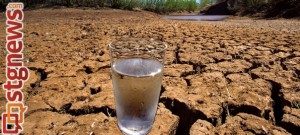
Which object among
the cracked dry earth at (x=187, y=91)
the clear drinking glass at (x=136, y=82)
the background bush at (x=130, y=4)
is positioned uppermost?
the background bush at (x=130, y=4)

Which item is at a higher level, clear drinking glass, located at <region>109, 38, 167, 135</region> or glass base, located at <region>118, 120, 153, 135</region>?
clear drinking glass, located at <region>109, 38, 167, 135</region>

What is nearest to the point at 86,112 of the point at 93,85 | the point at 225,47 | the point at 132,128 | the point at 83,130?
the point at 83,130

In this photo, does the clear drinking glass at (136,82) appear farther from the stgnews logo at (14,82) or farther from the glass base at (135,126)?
the stgnews logo at (14,82)

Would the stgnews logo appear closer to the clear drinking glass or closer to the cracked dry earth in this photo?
the cracked dry earth

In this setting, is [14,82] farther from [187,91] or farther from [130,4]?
[130,4]

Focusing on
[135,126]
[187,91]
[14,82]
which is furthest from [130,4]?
[135,126]

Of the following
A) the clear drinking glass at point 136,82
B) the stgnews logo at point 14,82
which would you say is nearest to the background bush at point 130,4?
the stgnews logo at point 14,82

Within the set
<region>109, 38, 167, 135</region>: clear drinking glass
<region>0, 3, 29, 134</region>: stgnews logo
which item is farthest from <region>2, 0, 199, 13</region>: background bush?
<region>109, 38, 167, 135</region>: clear drinking glass
